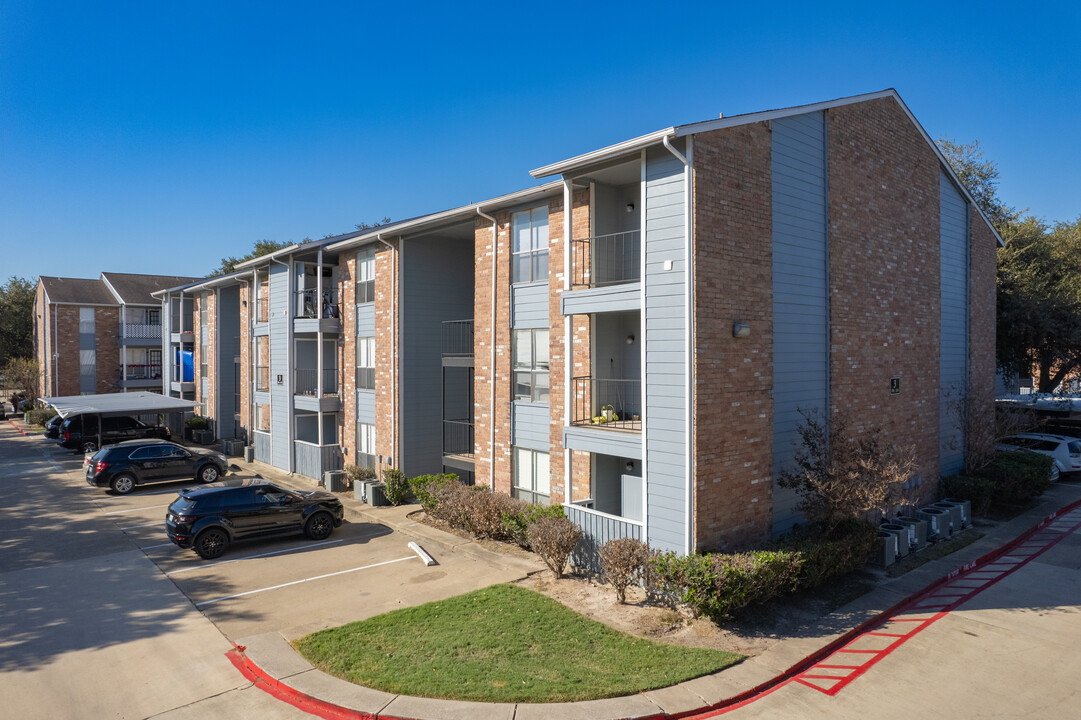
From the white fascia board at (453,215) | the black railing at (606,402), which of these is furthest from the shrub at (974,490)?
the white fascia board at (453,215)

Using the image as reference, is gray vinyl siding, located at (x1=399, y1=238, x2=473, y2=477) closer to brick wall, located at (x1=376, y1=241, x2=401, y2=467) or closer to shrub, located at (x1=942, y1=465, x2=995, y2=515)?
brick wall, located at (x1=376, y1=241, x2=401, y2=467)

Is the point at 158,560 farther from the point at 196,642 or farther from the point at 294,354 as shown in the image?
the point at 294,354

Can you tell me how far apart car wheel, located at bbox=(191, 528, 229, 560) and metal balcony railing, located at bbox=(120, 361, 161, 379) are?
3633cm

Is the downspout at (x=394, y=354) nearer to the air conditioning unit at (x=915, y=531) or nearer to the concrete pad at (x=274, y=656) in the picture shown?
the concrete pad at (x=274, y=656)

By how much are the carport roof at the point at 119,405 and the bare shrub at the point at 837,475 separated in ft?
84.2

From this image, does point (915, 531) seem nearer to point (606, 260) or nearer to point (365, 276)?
point (606, 260)

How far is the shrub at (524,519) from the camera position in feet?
43.8

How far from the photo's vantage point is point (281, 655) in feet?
30.2

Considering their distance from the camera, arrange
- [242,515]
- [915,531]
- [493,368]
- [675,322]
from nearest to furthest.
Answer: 1. [675,322]
2. [915,531]
3. [242,515]
4. [493,368]

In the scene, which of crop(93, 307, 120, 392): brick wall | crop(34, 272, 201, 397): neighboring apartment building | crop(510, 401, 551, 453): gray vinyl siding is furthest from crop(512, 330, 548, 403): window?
crop(93, 307, 120, 392): brick wall

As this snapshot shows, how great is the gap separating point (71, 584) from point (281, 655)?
6.09 m

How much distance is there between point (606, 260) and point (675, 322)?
346 centimetres

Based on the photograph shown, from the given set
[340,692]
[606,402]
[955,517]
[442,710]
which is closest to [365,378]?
[606,402]

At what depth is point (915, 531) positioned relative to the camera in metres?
14.1
